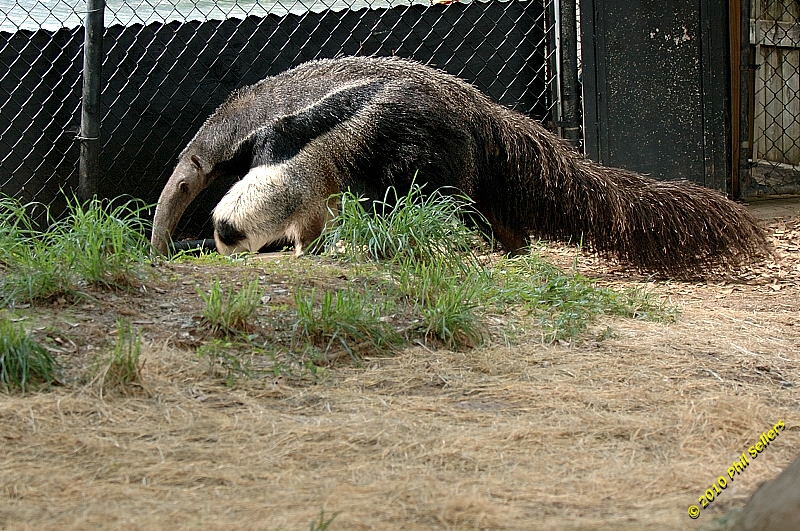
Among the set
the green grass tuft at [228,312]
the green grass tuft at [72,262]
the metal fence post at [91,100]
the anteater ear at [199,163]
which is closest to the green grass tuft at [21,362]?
the green grass tuft at [72,262]

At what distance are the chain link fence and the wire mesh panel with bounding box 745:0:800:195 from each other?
2609 mm

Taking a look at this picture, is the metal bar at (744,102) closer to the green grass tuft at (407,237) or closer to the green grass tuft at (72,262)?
the green grass tuft at (407,237)

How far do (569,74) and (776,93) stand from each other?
298 cm

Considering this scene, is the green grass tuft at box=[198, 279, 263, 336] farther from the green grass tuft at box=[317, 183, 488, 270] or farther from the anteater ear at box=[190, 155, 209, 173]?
the anteater ear at box=[190, 155, 209, 173]

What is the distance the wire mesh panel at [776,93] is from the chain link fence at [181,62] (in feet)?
8.56

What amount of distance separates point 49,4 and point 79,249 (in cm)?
506

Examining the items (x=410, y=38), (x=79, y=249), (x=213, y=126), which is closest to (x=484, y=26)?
(x=410, y=38)

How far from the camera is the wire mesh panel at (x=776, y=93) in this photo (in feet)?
31.3

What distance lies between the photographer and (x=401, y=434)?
3002 mm

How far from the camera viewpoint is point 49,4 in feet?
27.8

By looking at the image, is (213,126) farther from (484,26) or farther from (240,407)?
(240,407)

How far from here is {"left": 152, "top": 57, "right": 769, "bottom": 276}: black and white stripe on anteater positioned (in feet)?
21.0

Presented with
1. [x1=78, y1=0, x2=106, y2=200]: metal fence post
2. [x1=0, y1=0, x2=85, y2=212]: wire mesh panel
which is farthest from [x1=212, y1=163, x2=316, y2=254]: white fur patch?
[x1=0, y1=0, x2=85, y2=212]: wire mesh panel

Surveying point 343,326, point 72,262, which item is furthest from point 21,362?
point 343,326
